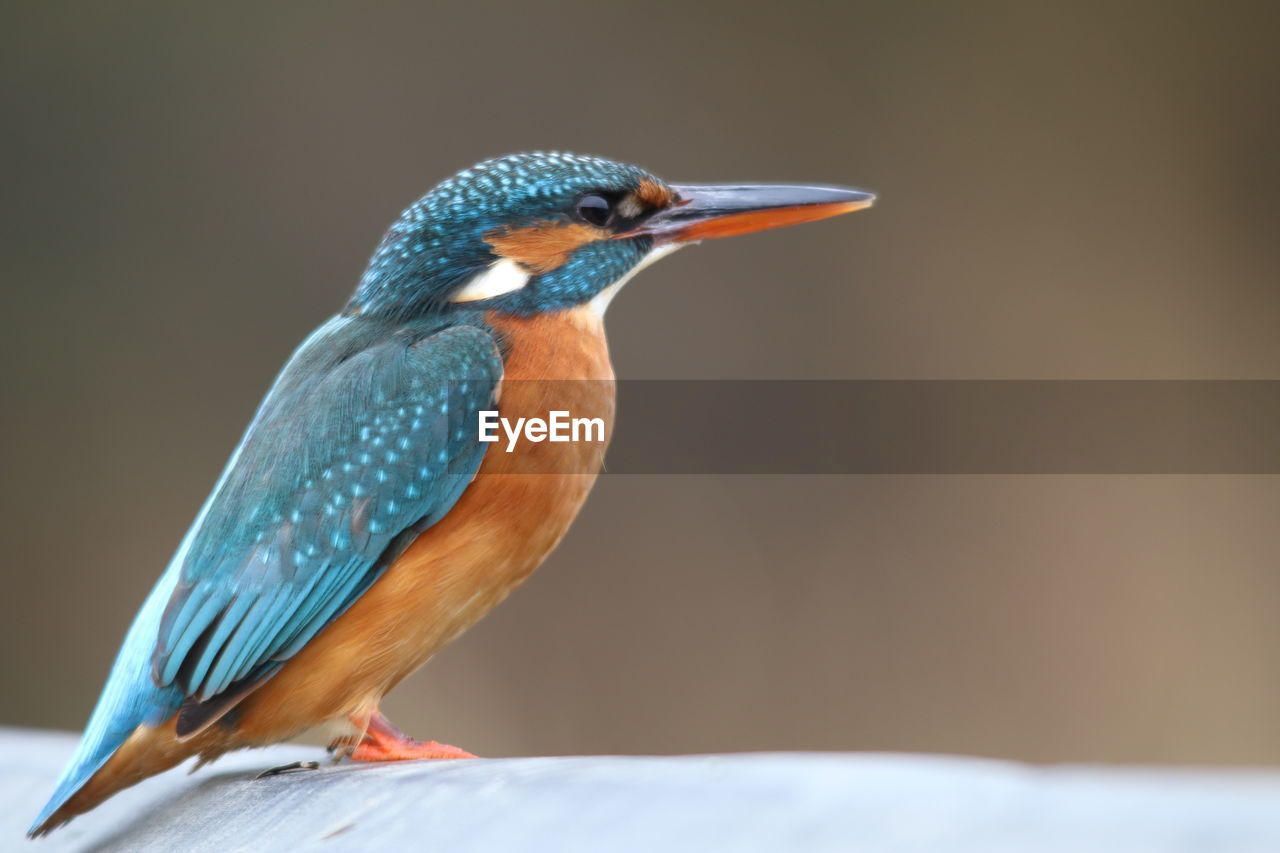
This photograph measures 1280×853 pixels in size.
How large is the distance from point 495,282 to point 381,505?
0.34 metres

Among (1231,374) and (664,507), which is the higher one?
(1231,374)

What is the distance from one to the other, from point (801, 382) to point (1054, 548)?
0.72 metres

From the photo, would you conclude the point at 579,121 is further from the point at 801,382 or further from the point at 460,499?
the point at 460,499

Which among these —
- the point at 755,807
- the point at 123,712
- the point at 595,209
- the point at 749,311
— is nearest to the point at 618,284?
the point at 595,209

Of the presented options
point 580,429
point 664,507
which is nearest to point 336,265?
point 664,507

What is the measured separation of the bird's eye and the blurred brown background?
161cm

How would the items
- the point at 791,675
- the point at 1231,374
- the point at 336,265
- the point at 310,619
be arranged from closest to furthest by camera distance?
the point at 310,619, the point at 1231,374, the point at 791,675, the point at 336,265

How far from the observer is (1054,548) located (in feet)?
10.8

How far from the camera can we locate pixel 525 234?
1.65 m

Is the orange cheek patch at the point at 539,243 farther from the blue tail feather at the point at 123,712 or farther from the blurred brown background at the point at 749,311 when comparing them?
the blurred brown background at the point at 749,311

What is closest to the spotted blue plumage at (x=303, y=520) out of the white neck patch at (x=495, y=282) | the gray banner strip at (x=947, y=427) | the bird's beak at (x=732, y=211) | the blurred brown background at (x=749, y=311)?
the white neck patch at (x=495, y=282)

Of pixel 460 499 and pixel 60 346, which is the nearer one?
pixel 460 499

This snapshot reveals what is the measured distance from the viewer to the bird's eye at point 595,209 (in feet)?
5.52

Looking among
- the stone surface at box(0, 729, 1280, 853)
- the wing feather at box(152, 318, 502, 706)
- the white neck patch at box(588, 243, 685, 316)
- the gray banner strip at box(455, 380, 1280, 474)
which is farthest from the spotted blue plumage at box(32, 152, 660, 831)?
the gray banner strip at box(455, 380, 1280, 474)
